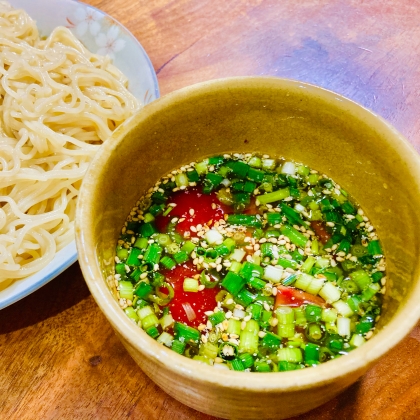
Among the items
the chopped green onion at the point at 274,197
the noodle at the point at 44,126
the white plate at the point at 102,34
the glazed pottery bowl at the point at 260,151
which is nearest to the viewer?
the glazed pottery bowl at the point at 260,151

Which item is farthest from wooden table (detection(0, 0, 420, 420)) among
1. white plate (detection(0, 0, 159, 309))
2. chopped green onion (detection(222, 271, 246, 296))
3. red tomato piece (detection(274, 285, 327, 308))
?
chopped green onion (detection(222, 271, 246, 296))

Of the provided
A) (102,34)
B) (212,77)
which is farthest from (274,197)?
(102,34)

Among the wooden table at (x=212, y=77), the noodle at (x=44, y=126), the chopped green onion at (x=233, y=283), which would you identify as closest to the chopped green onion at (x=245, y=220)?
the chopped green onion at (x=233, y=283)

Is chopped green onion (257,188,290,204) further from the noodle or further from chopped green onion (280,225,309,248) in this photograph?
the noodle

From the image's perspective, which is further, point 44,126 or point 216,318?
point 44,126

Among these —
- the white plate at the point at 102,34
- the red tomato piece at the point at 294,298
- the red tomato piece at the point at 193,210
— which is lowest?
the red tomato piece at the point at 294,298

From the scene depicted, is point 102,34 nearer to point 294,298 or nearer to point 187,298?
point 187,298

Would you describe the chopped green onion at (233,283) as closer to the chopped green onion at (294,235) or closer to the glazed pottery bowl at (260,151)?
the chopped green onion at (294,235)
